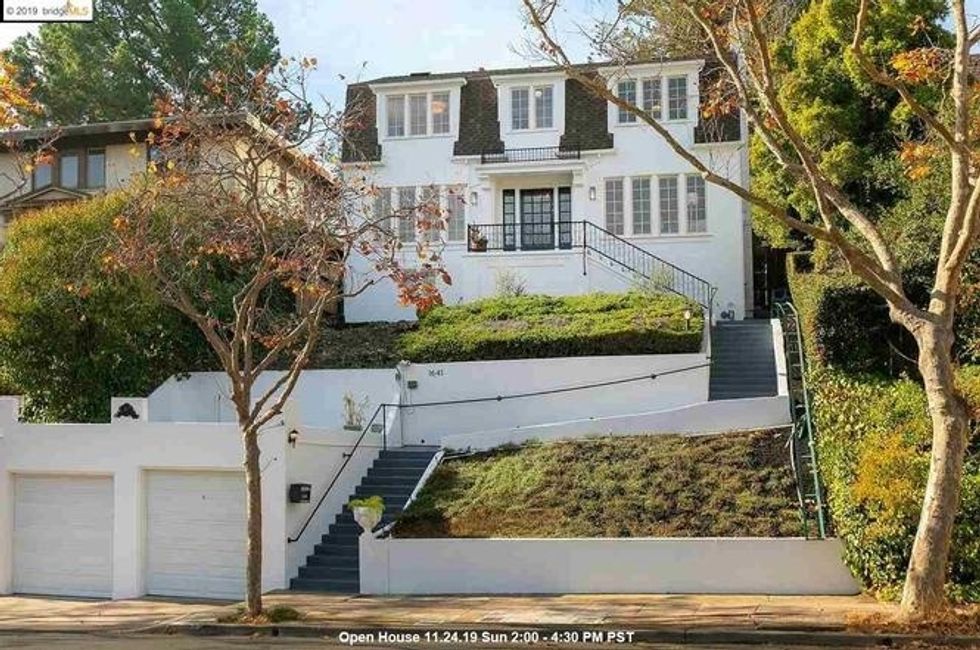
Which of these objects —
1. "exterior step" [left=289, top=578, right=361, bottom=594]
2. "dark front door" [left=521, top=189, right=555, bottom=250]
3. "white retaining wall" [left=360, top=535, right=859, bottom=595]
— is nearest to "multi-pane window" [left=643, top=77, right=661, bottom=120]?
"dark front door" [left=521, top=189, right=555, bottom=250]

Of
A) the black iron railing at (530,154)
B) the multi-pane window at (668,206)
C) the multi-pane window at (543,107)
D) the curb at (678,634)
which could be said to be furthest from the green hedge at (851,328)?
the multi-pane window at (543,107)

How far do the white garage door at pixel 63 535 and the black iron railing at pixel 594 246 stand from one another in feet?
46.9

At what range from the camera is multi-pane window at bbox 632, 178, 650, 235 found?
99.2 feet

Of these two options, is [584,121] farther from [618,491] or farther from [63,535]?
[63,535]

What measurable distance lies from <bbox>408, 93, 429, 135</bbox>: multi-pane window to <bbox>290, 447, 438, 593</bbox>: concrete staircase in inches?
507

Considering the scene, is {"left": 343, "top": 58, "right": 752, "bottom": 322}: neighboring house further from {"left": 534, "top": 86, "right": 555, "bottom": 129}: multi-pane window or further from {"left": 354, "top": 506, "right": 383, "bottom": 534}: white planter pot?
{"left": 354, "top": 506, "right": 383, "bottom": 534}: white planter pot

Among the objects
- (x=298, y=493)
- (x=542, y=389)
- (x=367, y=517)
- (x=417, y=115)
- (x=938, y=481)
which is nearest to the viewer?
(x=938, y=481)

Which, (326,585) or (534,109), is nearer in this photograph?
(326,585)

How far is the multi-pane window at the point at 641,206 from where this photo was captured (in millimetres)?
30234

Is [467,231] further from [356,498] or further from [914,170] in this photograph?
[914,170]

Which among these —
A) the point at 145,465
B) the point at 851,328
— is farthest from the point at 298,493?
the point at 851,328

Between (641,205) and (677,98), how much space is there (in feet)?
10.2

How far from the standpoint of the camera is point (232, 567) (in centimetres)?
1788

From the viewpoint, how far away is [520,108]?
103 feet
